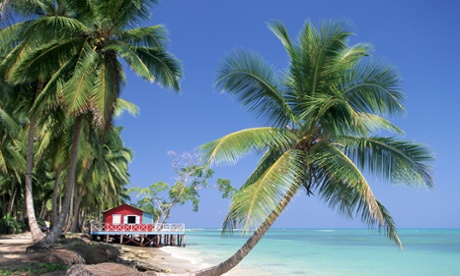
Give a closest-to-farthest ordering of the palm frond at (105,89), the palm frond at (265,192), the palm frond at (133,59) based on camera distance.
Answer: the palm frond at (265,192) → the palm frond at (105,89) → the palm frond at (133,59)

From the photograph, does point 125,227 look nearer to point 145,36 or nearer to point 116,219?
point 116,219

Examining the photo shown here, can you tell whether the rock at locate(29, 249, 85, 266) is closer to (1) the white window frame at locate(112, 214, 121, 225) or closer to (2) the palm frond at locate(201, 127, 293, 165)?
(2) the palm frond at locate(201, 127, 293, 165)

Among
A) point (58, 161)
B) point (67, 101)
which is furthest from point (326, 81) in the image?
point (58, 161)

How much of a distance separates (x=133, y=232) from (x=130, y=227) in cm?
54

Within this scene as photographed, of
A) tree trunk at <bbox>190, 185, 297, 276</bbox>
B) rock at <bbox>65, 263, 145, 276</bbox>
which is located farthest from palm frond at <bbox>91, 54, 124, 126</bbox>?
tree trunk at <bbox>190, 185, 297, 276</bbox>

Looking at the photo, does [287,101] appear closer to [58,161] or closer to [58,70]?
[58,70]

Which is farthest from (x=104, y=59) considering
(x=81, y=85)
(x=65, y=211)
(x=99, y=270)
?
(x=99, y=270)

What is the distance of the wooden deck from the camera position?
34.8 m

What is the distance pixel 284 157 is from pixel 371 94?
2133mm

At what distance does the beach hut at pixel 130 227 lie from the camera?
1380 inches

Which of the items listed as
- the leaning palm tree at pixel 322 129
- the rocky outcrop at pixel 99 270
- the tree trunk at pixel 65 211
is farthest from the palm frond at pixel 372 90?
the tree trunk at pixel 65 211

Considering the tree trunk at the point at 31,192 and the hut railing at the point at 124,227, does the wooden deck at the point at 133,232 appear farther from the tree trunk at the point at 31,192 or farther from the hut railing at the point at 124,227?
the tree trunk at the point at 31,192

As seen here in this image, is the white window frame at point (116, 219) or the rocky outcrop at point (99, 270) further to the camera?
the white window frame at point (116, 219)

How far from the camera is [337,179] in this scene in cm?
800
